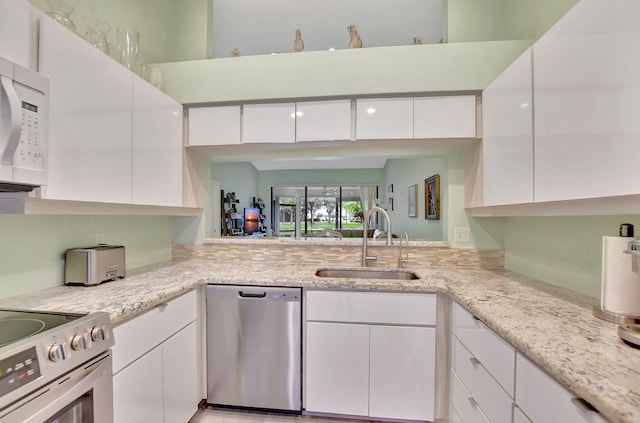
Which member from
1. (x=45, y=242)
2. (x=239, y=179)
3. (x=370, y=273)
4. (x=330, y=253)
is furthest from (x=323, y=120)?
(x=239, y=179)

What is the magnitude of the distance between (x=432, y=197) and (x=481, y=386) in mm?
1634

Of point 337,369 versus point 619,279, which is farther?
point 337,369

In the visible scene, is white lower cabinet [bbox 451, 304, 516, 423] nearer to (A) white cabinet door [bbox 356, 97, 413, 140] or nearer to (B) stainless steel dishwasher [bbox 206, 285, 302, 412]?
(B) stainless steel dishwasher [bbox 206, 285, 302, 412]

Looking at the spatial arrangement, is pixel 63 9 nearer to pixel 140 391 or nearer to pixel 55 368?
pixel 55 368

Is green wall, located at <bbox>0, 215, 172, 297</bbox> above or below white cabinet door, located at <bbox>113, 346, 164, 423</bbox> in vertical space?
above

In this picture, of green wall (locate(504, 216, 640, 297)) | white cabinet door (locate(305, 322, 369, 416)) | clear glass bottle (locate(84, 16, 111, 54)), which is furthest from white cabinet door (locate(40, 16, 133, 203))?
green wall (locate(504, 216, 640, 297))

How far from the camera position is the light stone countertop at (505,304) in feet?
2.30

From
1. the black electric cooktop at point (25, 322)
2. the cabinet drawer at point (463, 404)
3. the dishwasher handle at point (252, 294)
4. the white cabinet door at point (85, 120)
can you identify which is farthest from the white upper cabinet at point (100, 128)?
the cabinet drawer at point (463, 404)

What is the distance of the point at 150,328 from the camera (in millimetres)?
1338

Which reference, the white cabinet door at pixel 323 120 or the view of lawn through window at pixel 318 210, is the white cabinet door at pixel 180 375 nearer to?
the white cabinet door at pixel 323 120

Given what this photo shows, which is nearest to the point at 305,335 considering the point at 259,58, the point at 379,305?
the point at 379,305

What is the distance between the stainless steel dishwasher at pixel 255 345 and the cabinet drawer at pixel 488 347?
882 millimetres

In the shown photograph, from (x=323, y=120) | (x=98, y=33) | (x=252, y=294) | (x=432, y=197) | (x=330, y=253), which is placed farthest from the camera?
(x=432, y=197)

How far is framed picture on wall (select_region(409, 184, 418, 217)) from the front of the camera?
Answer: 3112mm
